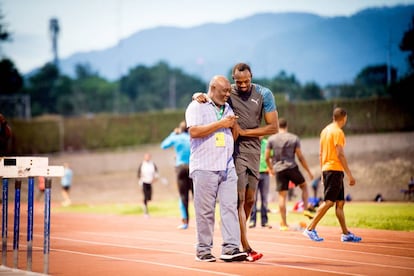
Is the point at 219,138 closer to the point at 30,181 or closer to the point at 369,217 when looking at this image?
the point at 30,181

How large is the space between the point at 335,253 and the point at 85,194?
32.4m

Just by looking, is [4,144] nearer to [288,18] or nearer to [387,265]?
[387,265]

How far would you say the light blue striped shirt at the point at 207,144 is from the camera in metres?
10.8

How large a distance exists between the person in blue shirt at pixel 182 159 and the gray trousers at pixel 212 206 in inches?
318

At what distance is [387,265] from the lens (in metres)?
11.3

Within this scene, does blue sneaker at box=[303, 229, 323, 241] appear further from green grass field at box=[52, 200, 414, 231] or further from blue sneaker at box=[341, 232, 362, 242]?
green grass field at box=[52, 200, 414, 231]

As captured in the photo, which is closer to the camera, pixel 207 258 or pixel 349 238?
Result: pixel 207 258

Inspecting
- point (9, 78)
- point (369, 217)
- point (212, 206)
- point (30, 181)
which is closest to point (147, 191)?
point (369, 217)

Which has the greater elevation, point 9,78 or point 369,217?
point 9,78

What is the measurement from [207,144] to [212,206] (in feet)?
2.67

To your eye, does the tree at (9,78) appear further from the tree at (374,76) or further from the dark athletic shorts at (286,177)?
the dark athletic shorts at (286,177)

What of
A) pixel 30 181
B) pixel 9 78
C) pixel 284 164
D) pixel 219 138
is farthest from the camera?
pixel 9 78

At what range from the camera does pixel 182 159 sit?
19.3 m

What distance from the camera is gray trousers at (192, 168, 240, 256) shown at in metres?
10.9
